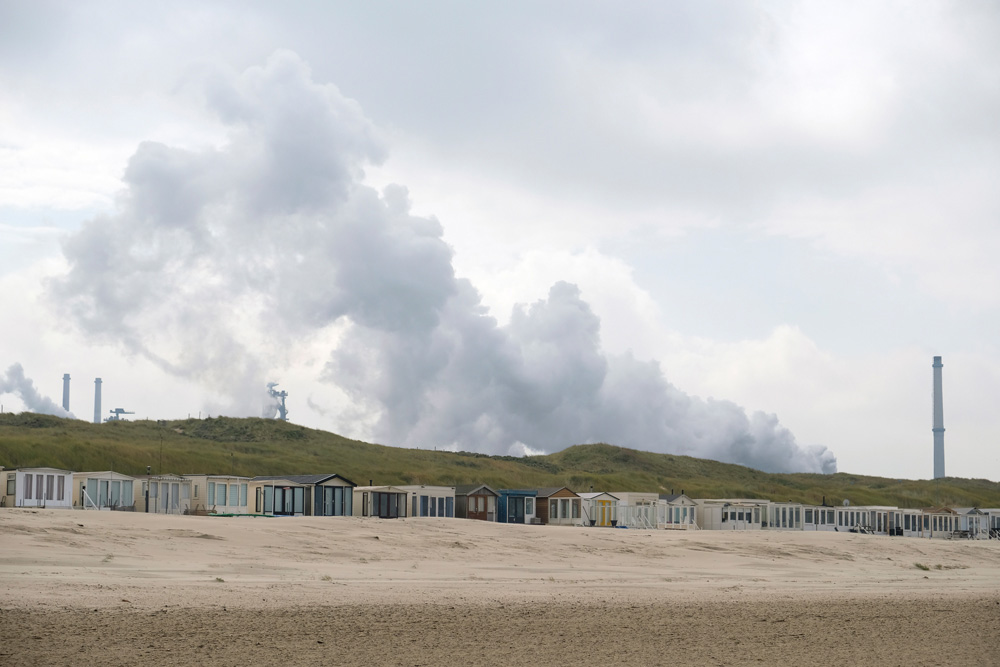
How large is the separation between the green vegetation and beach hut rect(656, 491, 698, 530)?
23756 millimetres

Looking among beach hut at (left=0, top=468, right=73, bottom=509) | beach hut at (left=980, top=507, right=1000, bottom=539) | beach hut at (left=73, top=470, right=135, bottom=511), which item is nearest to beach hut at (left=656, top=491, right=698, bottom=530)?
beach hut at (left=980, top=507, right=1000, bottom=539)

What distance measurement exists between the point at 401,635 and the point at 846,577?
66.8 feet

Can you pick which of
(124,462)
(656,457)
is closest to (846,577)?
(124,462)

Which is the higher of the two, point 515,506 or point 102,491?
point 102,491

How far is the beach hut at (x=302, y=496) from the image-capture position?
167 feet

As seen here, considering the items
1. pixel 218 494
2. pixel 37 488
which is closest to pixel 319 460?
pixel 218 494

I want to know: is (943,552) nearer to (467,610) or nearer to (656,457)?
(467,610)

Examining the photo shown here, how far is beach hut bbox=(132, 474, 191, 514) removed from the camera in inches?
1853

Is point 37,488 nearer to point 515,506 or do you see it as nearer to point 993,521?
point 515,506

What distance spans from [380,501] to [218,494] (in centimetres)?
900

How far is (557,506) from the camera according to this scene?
62688 mm

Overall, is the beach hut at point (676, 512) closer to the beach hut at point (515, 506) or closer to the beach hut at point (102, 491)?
the beach hut at point (515, 506)

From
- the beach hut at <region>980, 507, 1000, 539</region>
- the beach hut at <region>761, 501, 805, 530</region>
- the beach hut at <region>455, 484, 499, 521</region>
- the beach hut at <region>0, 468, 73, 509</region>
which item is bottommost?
the beach hut at <region>980, 507, 1000, 539</region>

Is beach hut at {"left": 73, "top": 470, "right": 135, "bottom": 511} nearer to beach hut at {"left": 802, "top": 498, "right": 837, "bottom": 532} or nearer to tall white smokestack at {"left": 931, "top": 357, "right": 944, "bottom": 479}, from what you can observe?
beach hut at {"left": 802, "top": 498, "right": 837, "bottom": 532}
